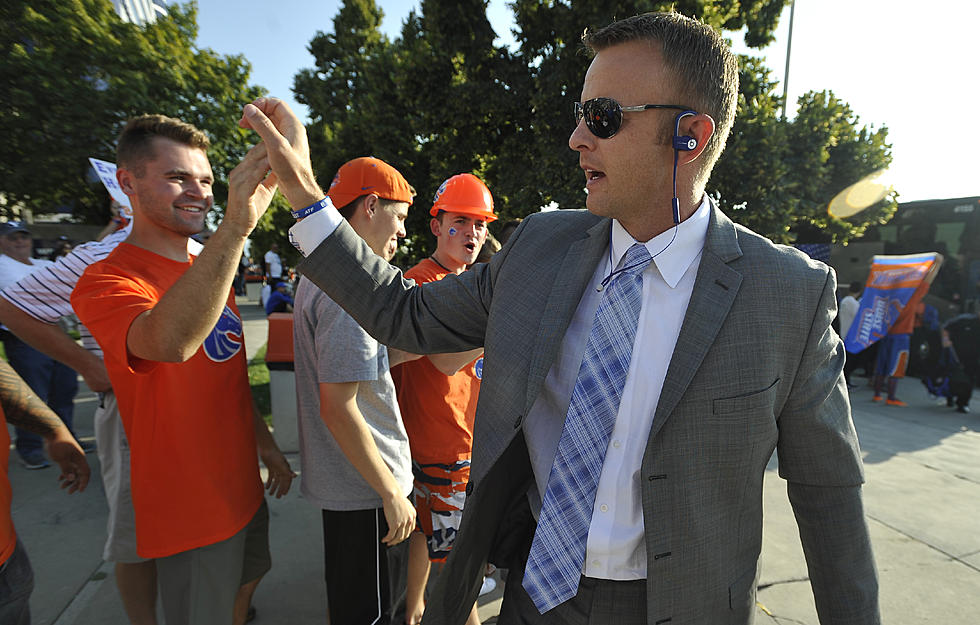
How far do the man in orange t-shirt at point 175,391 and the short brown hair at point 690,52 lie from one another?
113 cm

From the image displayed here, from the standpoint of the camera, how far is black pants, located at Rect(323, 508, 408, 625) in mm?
2086

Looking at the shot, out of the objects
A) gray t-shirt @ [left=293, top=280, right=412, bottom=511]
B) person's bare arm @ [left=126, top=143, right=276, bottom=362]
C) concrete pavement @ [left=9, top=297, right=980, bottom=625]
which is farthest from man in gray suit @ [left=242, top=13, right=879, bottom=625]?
concrete pavement @ [left=9, top=297, right=980, bottom=625]

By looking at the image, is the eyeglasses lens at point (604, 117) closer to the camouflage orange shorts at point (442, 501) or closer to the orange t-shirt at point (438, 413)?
the orange t-shirt at point (438, 413)

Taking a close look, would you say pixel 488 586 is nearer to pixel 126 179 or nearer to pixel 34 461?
pixel 126 179

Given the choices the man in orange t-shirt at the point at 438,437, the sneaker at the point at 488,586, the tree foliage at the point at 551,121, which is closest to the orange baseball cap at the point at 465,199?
the man in orange t-shirt at the point at 438,437

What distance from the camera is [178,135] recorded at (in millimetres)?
1890

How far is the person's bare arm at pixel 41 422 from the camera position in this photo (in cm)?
189

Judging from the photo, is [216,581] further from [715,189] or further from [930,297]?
[930,297]

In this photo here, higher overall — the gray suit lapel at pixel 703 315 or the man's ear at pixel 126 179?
the man's ear at pixel 126 179

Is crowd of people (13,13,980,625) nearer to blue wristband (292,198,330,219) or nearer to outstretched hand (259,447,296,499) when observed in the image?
blue wristband (292,198,330,219)

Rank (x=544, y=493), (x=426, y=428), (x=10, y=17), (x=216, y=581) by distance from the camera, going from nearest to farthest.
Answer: (x=544, y=493) < (x=216, y=581) < (x=426, y=428) < (x=10, y=17)

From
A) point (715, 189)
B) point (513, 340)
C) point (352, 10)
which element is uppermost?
point (352, 10)

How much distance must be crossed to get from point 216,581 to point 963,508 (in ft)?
19.6

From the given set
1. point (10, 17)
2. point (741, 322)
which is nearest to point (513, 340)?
point (741, 322)
